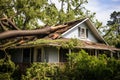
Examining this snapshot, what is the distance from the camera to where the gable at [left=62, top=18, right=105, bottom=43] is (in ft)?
89.4

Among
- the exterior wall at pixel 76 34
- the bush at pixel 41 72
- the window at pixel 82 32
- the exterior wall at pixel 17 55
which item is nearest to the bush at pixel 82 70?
the bush at pixel 41 72

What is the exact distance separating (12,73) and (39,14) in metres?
12.5

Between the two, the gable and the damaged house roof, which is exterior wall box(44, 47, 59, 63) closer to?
the damaged house roof

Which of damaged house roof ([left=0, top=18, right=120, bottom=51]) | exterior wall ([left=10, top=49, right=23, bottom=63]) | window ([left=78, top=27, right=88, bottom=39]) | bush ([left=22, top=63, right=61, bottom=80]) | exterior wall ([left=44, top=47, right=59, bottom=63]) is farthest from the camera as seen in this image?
window ([left=78, top=27, right=88, bottom=39])

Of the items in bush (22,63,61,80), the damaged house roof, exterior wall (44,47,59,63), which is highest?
the damaged house roof

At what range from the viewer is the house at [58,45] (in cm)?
2117

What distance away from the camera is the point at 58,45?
20625 mm

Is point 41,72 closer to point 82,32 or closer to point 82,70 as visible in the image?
point 82,70

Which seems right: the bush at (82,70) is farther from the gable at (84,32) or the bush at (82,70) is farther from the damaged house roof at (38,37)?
the gable at (84,32)

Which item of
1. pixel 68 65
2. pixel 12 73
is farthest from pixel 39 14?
pixel 68 65

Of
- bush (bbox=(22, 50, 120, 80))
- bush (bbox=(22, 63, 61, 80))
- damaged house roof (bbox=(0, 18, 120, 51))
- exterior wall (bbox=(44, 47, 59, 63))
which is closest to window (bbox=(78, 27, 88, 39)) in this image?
damaged house roof (bbox=(0, 18, 120, 51))

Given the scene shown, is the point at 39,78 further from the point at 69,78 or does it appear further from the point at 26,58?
the point at 26,58

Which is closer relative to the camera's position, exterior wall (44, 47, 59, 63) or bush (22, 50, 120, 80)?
bush (22, 50, 120, 80)

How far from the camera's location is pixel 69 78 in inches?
697
